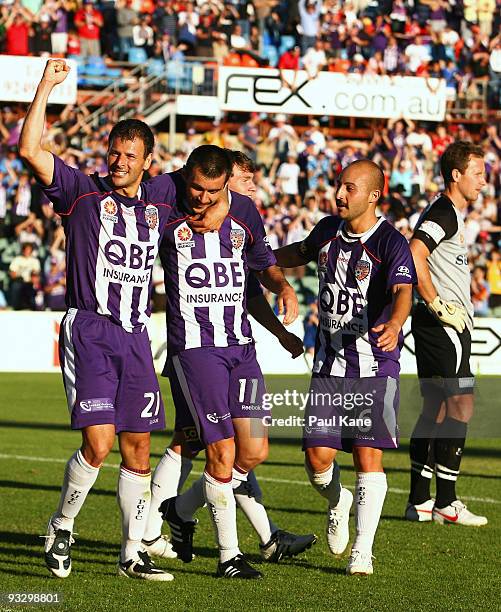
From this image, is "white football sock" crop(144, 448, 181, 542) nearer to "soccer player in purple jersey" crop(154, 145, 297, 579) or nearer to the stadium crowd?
"soccer player in purple jersey" crop(154, 145, 297, 579)

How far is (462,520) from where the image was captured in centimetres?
846

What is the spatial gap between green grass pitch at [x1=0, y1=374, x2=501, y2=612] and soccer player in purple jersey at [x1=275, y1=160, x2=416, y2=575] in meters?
0.45

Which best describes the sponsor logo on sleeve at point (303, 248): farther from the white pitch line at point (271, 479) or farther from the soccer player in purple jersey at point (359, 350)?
A: the white pitch line at point (271, 479)

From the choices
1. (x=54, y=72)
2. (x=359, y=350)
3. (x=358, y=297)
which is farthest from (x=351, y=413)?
(x=54, y=72)

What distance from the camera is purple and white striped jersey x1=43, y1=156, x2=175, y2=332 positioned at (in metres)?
6.32

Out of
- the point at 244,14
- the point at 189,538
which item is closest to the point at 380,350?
the point at 189,538

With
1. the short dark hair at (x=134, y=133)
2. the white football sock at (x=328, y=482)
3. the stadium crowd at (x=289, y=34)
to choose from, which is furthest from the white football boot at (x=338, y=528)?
the stadium crowd at (x=289, y=34)

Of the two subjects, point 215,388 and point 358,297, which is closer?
point 215,388

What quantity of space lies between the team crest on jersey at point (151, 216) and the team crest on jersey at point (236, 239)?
0.47 meters

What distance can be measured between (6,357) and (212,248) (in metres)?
14.9

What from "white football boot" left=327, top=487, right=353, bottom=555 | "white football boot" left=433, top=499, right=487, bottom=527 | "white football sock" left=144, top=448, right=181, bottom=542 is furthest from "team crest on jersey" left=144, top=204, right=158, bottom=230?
"white football boot" left=433, top=499, right=487, bottom=527

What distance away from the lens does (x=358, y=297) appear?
22.2ft

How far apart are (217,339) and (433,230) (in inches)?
91.0

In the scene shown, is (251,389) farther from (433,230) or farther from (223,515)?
(433,230)
